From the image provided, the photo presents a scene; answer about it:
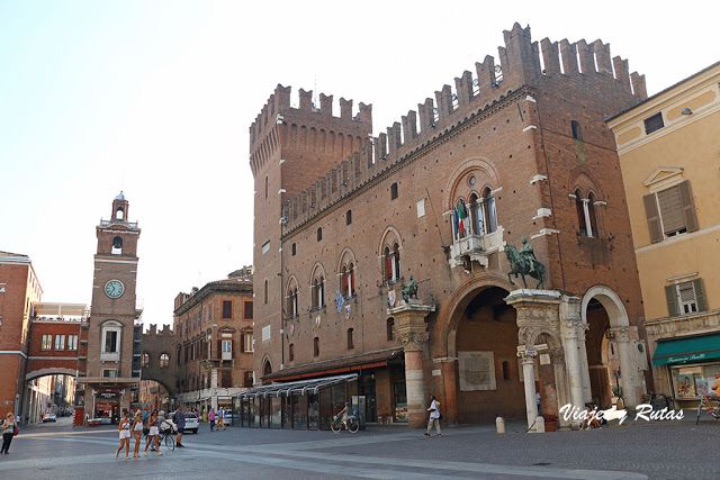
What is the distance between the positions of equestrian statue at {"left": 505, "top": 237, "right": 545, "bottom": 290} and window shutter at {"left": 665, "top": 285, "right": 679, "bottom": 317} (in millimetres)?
4640

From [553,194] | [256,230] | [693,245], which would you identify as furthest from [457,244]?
[256,230]

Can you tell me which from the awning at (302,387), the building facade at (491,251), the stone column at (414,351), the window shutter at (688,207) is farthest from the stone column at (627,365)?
the awning at (302,387)

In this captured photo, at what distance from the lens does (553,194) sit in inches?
808

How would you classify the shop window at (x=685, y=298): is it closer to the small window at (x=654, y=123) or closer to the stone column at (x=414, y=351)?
the small window at (x=654, y=123)

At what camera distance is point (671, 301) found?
816 inches

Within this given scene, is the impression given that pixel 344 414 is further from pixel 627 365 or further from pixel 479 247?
pixel 627 365

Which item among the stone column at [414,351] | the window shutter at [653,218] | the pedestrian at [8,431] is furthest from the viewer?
the stone column at [414,351]

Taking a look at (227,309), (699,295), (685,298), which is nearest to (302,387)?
(685,298)

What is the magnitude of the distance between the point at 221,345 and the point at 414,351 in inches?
1243

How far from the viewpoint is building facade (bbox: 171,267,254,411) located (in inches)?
2005

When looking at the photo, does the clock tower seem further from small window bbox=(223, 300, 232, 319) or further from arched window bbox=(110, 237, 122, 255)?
small window bbox=(223, 300, 232, 319)

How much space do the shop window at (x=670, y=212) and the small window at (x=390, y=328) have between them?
34.5 feet

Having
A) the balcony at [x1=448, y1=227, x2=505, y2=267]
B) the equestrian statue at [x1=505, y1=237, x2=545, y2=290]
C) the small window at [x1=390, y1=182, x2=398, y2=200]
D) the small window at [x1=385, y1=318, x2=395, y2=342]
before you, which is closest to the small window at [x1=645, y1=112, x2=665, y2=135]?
the balcony at [x1=448, y1=227, x2=505, y2=267]

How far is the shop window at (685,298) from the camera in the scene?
1984 cm
